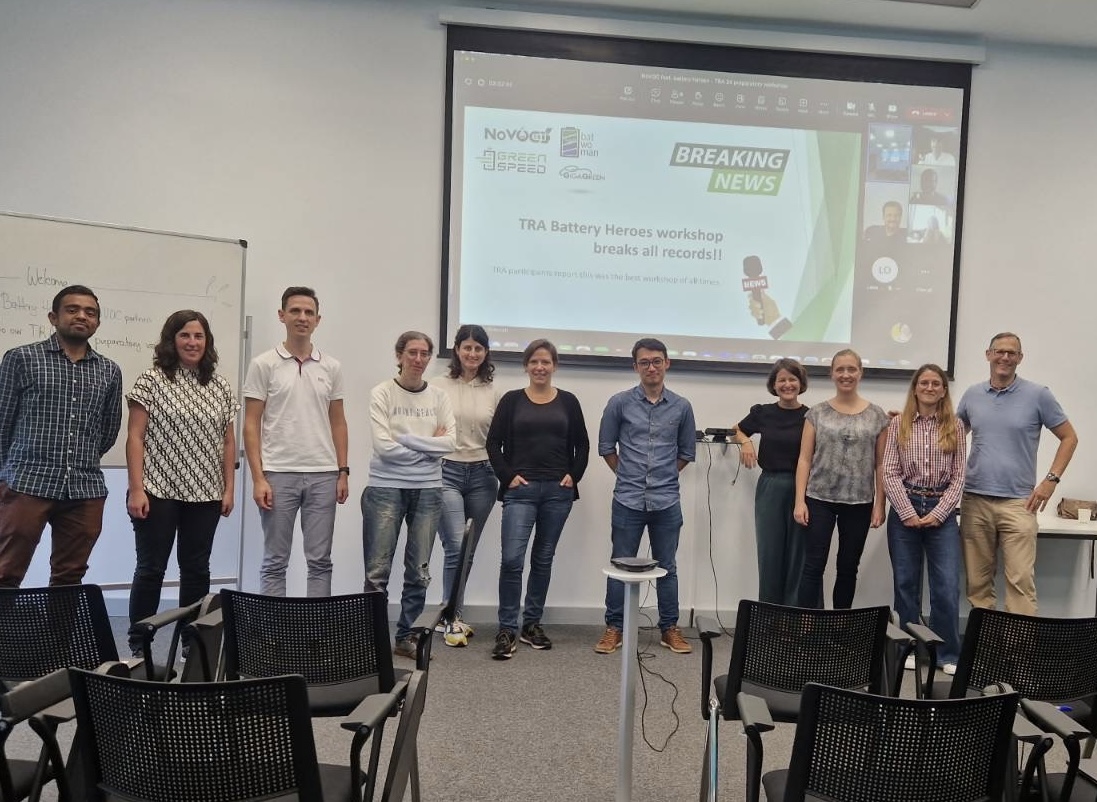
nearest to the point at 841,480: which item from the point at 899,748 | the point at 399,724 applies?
the point at 899,748

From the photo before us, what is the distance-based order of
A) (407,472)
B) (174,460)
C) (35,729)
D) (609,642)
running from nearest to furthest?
(35,729), (174,460), (407,472), (609,642)

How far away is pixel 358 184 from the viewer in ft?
14.1

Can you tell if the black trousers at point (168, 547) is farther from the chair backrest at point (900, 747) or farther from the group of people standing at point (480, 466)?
the chair backrest at point (900, 747)

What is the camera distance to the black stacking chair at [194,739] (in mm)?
1273

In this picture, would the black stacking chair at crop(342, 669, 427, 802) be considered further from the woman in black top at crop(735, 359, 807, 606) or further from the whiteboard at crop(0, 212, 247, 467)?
the whiteboard at crop(0, 212, 247, 467)

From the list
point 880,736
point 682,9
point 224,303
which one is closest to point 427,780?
point 880,736

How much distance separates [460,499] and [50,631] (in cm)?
219

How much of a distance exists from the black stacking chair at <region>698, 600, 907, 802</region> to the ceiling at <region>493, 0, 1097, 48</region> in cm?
353

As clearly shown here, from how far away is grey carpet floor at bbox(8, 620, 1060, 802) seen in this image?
2.43 metres

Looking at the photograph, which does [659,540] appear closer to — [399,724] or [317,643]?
[317,643]

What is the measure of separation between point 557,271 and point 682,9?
1652 mm

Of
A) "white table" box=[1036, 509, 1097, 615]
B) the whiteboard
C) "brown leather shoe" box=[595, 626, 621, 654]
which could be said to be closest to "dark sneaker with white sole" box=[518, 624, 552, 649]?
"brown leather shoe" box=[595, 626, 621, 654]

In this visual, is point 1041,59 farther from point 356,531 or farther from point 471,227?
point 356,531

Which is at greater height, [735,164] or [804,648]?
[735,164]
